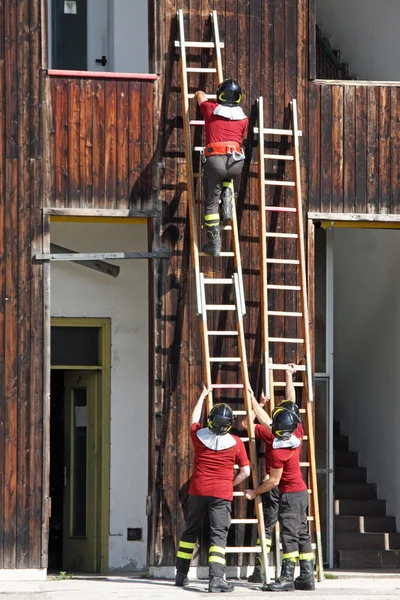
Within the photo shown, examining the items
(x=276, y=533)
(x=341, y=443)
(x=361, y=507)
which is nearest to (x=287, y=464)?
(x=276, y=533)

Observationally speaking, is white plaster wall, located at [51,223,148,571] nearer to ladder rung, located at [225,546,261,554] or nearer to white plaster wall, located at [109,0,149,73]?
white plaster wall, located at [109,0,149,73]

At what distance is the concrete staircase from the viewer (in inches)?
594

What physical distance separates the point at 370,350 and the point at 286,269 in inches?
145

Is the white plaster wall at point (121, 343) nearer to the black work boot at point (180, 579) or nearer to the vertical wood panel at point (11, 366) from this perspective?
the vertical wood panel at point (11, 366)

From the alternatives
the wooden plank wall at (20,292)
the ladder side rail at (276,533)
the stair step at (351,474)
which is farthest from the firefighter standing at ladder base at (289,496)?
the stair step at (351,474)

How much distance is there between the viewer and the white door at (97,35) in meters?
14.6

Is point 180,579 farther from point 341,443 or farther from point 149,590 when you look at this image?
point 341,443

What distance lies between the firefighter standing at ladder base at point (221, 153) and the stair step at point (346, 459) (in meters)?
5.16

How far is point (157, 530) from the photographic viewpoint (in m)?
12.8

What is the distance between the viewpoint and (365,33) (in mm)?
16484

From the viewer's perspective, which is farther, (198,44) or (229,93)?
(198,44)

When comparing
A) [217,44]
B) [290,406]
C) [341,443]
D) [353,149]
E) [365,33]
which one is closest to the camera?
[290,406]

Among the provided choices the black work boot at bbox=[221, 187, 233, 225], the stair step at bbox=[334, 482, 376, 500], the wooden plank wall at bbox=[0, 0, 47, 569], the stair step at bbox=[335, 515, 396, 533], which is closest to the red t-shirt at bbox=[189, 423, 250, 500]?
the wooden plank wall at bbox=[0, 0, 47, 569]

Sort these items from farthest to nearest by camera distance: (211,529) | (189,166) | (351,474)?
(351,474)
(189,166)
(211,529)
